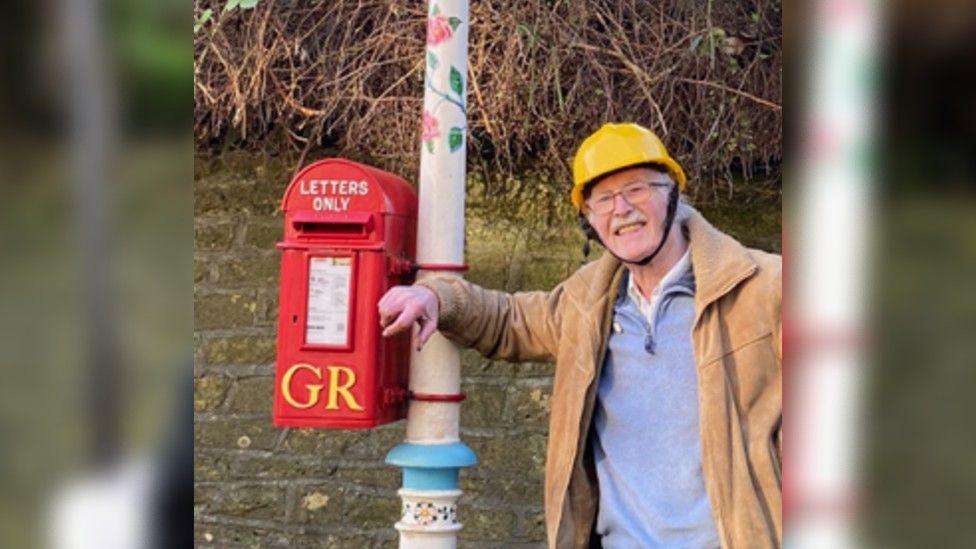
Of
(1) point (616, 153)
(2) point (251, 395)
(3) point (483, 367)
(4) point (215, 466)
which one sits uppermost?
(1) point (616, 153)

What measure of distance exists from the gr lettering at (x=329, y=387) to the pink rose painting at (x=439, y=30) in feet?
2.66

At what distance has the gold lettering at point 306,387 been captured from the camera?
311cm

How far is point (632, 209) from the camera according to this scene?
3.16m

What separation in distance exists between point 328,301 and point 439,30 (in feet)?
2.29

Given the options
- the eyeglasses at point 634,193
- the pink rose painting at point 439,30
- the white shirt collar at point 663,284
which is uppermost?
the pink rose painting at point 439,30

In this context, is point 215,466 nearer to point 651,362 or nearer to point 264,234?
point 264,234

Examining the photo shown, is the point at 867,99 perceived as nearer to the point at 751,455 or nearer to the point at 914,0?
the point at 914,0

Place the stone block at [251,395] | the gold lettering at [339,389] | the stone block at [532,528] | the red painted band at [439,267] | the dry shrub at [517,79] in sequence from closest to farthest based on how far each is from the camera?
1. the gold lettering at [339,389]
2. the red painted band at [439,267]
3. the stone block at [532,528]
4. the dry shrub at [517,79]
5. the stone block at [251,395]

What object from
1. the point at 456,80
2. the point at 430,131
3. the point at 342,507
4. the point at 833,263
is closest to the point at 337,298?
the point at 430,131

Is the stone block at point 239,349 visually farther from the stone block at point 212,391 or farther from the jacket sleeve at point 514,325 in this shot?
the jacket sleeve at point 514,325

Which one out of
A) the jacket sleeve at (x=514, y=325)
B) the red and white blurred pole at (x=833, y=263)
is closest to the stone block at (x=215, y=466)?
the jacket sleeve at (x=514, y=325)

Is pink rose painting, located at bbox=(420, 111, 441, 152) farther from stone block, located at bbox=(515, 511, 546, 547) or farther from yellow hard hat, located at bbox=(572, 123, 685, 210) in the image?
stone block, located at bbox=(515, 511, 546, 547)

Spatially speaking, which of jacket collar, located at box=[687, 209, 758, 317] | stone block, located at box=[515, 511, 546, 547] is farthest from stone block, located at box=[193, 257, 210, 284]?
jacket collar, located at box=[687, 209, 758, 317]

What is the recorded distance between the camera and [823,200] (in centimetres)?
101
